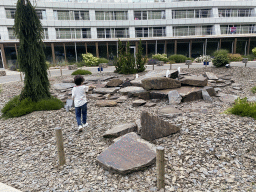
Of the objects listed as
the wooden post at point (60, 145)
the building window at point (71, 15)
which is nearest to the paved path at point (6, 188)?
the wooden post at point (60, 145)

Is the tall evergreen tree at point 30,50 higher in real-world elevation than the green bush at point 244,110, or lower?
higher

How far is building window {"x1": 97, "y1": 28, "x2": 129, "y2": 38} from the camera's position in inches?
1247

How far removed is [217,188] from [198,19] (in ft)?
109

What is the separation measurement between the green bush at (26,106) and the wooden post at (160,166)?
16.2ft

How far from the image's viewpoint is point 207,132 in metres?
4.63

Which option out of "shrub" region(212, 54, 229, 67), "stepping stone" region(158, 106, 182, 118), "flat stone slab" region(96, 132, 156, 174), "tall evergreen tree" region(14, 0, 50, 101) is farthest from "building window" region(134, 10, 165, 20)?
"flat stone slab" region(96, 132, 156, 174)

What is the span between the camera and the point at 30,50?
21.1 ft

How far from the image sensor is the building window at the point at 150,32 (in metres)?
32.2

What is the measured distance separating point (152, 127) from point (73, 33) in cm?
2949

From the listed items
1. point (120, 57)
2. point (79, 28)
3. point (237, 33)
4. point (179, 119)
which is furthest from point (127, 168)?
point (237, 33)

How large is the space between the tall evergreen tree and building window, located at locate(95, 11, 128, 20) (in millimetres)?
27138

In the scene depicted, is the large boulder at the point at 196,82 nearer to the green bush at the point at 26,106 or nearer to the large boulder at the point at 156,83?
the large boulder at the point at 156,83

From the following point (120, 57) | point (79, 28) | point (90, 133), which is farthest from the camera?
point (79, 28)

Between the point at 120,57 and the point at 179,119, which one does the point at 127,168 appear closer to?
the point at 179,119
